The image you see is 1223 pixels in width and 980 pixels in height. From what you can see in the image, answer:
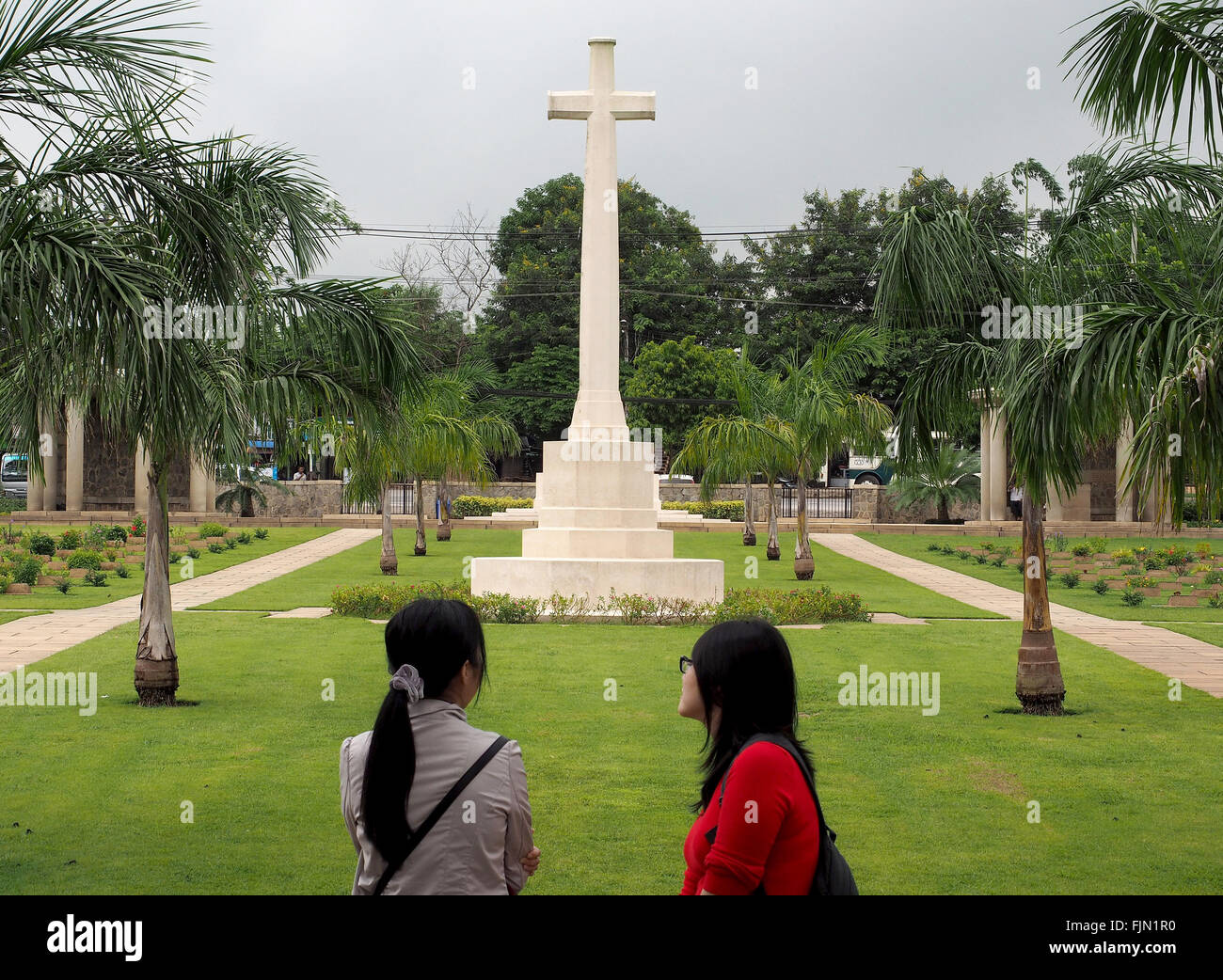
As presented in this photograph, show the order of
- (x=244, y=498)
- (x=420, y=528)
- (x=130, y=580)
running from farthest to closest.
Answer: (x=244, y=498) → (x=420, y=528) → (x=130, y=580)

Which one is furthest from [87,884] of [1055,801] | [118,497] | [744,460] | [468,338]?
[468,338]

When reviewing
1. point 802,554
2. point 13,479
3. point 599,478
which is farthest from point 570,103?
point 13,479

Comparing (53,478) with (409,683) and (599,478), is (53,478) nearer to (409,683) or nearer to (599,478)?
(599,478)

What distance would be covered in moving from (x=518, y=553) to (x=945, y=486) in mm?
16782

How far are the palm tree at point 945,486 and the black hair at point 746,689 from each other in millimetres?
36082

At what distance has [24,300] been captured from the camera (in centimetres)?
577

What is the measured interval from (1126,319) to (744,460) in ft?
56.4

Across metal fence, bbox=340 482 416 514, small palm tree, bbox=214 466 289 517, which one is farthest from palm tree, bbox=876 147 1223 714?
small palm tree, bbox=214 466 289 517

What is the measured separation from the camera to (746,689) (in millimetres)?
3113

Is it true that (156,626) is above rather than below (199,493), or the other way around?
below

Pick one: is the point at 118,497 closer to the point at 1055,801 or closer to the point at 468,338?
the point at 468,338

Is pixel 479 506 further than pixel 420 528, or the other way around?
pixel 479 506

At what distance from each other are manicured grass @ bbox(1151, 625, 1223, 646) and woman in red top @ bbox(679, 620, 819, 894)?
14.9 meters

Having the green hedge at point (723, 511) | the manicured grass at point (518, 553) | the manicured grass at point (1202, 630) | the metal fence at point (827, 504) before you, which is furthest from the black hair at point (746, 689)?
the metal fence at point (827, 504)
